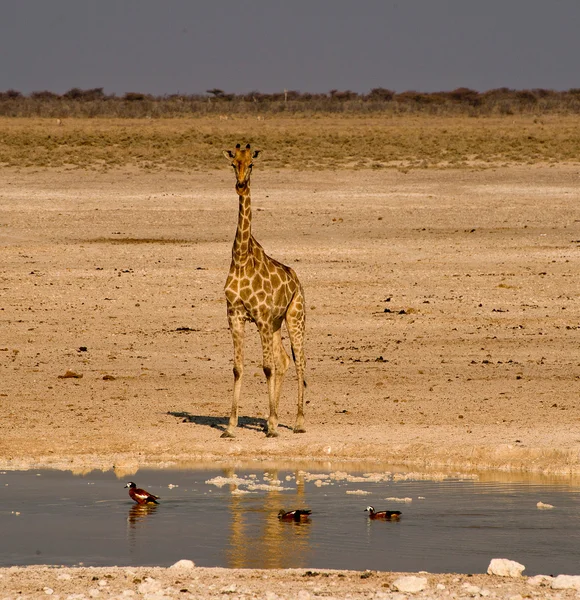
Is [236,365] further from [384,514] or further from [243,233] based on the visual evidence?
[384,514]

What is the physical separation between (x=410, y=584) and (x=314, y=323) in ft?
37.2

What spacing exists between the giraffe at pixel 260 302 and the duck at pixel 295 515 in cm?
305

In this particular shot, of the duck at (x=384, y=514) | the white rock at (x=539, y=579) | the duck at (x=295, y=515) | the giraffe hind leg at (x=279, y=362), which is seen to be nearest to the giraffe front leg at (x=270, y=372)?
the giraffe hind leg at (x=279, y=362)

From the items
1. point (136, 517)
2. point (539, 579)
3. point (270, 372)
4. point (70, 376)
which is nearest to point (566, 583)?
point (539, 579)

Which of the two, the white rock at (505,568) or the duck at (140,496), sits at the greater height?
the white rock at (505,568)

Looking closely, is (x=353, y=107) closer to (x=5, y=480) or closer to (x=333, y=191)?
(x=333, y=191)

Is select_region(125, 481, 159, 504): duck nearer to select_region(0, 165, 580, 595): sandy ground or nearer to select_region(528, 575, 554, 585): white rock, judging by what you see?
select_region(0, 165, 580, 595): sandy ground

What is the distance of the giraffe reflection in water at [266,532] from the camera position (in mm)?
8688

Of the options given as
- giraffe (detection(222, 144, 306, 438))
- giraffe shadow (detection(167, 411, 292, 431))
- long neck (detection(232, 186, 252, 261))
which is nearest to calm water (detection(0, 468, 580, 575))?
giraffe (detection(222, 144, 306, 438))

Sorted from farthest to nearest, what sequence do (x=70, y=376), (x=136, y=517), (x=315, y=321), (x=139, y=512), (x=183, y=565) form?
(x=315, y=321) → (x=70, y=376) → (x=139, y=512) → (x=136, y=517) → (x=183, y=565)

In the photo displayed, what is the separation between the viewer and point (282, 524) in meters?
9.75

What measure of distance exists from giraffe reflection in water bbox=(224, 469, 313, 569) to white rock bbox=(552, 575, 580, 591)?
63.5 inches

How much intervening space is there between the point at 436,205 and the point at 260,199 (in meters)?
3.59

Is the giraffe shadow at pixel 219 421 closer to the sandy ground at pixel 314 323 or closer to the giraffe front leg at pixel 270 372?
the sandy ground at pixel 314 323
